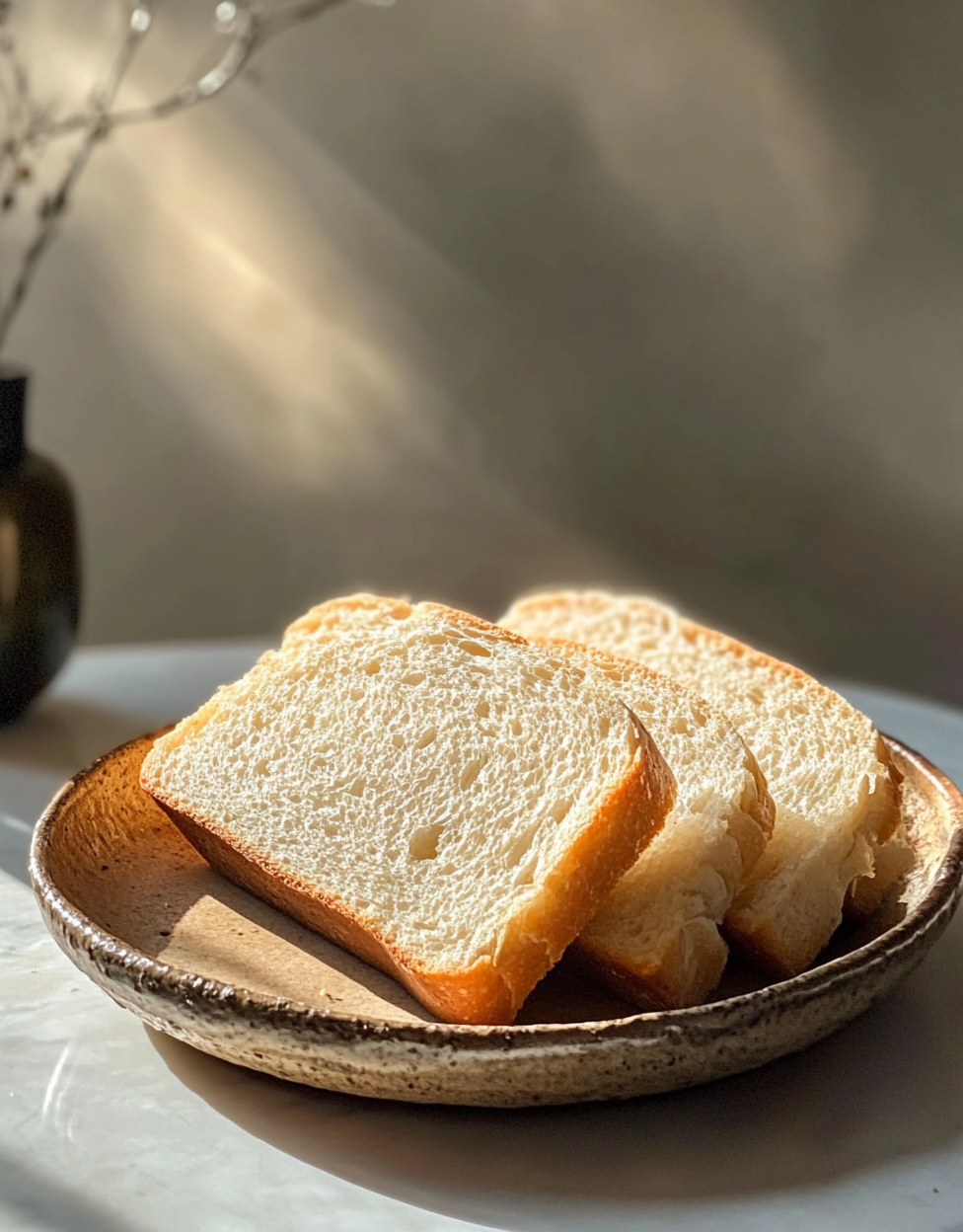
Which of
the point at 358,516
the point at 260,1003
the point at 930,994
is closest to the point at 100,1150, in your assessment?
the point at 260,1003

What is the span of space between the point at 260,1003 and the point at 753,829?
0.40m

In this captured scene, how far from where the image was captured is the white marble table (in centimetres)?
76

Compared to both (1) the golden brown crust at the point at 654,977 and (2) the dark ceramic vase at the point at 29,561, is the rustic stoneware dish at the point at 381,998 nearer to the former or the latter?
(1) the golden brown crust at the point at 654,977

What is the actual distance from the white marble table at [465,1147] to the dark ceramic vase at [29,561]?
82cm

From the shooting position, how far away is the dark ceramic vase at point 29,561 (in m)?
1.74

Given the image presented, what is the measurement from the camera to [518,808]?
0.96m

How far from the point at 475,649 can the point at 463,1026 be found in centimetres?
39

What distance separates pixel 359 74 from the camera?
316 centimetres

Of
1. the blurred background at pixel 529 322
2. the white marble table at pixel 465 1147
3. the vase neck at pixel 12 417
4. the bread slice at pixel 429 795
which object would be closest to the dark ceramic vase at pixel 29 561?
the vase neck at pixel 12 417

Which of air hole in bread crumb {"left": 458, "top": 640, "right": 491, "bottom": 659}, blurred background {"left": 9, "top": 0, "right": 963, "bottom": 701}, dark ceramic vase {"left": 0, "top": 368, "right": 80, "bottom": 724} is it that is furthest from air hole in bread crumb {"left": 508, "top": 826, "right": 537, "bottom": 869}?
blurred background {"left": 9, "top": 0, "right": 963, "bottom": 701}

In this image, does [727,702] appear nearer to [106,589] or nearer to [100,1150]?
[100,1150]

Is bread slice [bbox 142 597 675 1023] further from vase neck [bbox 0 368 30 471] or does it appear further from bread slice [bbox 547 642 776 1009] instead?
vase neck [bbox 0 368 30 471]

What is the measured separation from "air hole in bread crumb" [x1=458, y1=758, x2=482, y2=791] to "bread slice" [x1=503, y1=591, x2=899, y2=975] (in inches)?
8.5

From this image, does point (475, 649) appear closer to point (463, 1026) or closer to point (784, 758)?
point (784, 758)
